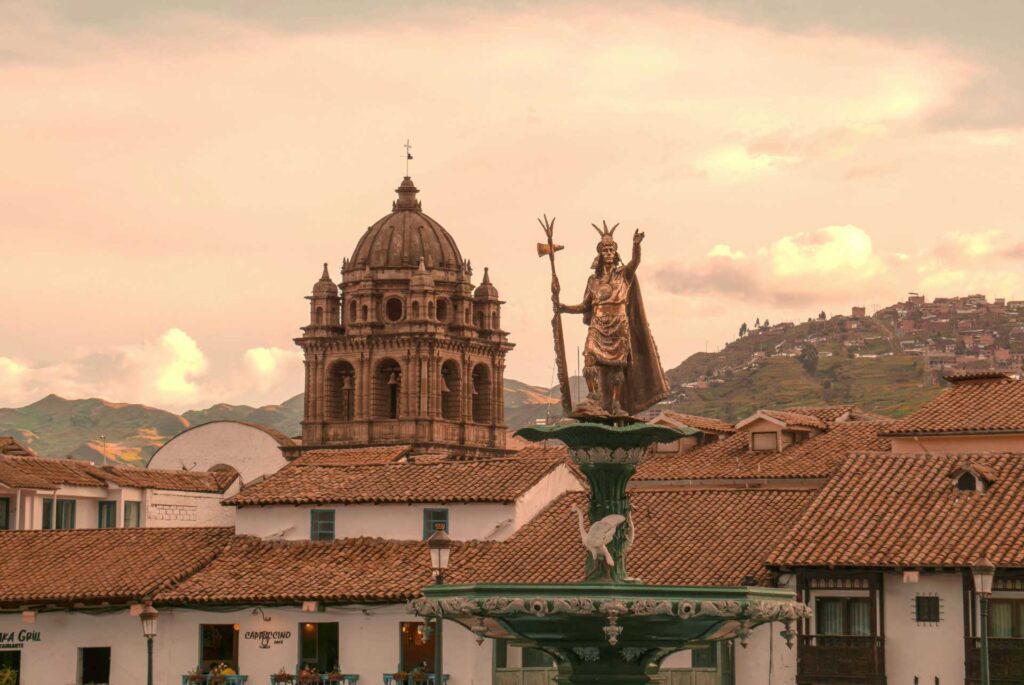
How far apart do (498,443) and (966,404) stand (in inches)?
2802

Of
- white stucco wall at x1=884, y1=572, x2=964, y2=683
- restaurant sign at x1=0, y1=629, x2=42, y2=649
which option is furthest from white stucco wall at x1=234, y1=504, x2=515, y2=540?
white stucco wall at x1=884, y1=572, x2=964, y2=683

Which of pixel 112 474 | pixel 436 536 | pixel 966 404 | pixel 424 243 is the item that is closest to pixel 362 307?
pixel 424 243

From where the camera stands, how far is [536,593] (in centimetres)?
3014

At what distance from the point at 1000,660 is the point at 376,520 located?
1817cm

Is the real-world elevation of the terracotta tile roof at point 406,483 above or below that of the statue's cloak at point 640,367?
above

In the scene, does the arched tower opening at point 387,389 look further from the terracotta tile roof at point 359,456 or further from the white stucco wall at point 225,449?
the terracotta tile roof at point 359,456

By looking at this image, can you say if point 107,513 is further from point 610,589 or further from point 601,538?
point 610,589

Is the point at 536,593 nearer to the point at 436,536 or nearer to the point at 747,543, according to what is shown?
the point at 436,536

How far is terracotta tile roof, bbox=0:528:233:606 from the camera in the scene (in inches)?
2349

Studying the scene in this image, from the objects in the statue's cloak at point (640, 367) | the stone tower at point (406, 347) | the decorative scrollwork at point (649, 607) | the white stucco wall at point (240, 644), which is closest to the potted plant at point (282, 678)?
the white stucco wall at point (240, 644)

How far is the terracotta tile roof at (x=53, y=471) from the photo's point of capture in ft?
260

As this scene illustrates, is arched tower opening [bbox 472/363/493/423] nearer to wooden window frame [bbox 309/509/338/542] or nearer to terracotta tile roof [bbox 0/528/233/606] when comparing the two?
terracotta tile roof [bbox 0/528/233/606]

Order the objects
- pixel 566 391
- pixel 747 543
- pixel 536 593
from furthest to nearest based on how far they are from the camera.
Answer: pixel 747 543 < pixel 566 391 < pixel 536 593

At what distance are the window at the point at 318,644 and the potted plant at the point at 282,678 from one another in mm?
804
